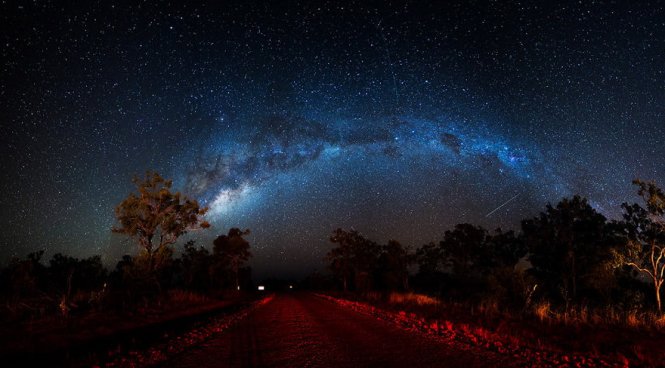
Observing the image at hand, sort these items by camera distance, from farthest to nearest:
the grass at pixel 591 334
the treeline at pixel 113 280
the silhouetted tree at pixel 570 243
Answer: the silhouetted tree at pixel 570 243 → the treeline at pixel 113 280 → the grass at pixel 591 334

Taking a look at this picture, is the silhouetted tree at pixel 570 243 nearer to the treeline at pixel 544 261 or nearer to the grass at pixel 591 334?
the treeline at pixel 544 261

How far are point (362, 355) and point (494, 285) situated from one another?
2556 centimetres

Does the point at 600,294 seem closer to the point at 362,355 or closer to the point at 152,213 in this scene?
the point at 362,355

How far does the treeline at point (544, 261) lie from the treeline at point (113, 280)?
18.0 meters

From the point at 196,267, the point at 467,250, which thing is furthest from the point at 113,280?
the point at 467,250

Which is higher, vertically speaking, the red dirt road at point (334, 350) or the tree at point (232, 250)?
the tree at point (232, 250)

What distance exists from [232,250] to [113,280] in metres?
17.4

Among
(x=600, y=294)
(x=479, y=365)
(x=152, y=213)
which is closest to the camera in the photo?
(x=479, y=365)

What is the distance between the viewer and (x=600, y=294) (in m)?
35.8

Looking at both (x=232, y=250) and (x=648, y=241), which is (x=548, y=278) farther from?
(x=232, y=250)

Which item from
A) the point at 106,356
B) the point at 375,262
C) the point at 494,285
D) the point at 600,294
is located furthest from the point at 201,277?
the point at 106,356

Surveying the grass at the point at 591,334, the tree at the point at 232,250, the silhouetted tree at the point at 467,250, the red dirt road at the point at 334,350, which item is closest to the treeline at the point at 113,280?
the tree at the point at 232,250

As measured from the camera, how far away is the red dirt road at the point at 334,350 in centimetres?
866

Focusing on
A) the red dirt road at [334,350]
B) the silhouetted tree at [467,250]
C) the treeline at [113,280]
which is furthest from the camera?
the silhouetted tree at [467,250]
